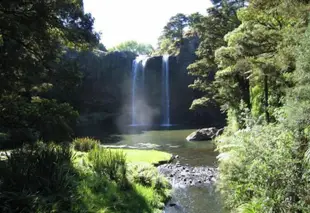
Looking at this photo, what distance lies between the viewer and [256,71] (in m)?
12.2

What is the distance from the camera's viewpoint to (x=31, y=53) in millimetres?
8516

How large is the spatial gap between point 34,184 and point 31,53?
3.89 metres

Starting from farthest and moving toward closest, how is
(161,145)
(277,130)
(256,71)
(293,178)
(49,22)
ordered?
(161,145)
(256,71)
(49,22)
(277,130)
(293,178)

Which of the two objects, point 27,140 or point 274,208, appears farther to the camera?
point 27,140

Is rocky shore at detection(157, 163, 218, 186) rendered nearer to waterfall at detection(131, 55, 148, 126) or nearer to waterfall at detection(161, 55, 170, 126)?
waterfall at detection(161, 55, 170, 126)

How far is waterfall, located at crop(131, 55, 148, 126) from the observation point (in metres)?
42.7

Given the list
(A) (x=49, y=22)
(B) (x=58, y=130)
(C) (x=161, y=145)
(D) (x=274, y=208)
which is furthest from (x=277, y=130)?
(C) (x=161, y=145)

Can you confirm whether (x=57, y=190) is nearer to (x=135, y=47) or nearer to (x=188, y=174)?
(x=188, y=174)

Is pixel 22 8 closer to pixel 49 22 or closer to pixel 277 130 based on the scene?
pixel 49 22

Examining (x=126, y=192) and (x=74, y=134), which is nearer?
(x=126, y=192)

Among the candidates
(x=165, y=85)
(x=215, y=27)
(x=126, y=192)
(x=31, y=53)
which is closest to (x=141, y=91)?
(x=165, y=85)

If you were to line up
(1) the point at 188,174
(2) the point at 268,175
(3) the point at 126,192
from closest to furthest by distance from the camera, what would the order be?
(2) the point at 268,175 < (3) the point at 126,192 < (1) the point at 188,174

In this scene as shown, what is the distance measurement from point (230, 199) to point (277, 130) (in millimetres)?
2376

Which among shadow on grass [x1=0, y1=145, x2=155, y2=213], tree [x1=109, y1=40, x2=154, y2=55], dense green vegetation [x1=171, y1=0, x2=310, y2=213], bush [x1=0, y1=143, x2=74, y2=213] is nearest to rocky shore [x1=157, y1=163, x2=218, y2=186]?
dense green vegetation [x1=171, y1=0, x2=310, y2=213]
